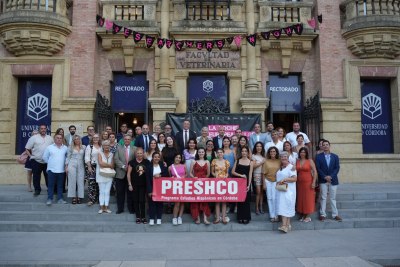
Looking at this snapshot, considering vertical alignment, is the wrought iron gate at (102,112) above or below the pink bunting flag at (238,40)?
below

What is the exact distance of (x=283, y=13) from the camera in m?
12.4

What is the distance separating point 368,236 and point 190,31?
9809 mm

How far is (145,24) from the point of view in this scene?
12.0 meters

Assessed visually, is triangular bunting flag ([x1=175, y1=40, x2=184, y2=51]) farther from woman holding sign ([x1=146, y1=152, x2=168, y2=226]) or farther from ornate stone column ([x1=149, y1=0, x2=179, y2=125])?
woman holding sign ([x1=146, y1=152, x2=168, y2=226])

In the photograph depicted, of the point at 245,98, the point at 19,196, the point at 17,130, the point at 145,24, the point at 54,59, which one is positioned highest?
the point at 145,24

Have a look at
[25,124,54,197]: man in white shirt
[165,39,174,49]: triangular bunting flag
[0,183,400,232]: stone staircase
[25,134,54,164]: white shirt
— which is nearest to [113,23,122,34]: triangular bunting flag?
[165,39,174,49]: triangular bunting flag

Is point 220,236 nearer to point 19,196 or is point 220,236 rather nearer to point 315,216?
point 315,216

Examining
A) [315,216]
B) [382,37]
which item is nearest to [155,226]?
[315,216]

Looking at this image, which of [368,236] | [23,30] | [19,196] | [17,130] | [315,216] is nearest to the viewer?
[368,236]

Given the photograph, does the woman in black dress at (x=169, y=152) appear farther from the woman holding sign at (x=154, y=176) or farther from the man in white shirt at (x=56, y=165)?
the man in white shirt at (x=56, y=165)

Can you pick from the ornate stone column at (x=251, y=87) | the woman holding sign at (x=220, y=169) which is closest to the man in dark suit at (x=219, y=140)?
the woman holding sign at (x=220, y=169)

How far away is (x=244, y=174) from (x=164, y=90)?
241 inches

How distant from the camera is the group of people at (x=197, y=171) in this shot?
710cm

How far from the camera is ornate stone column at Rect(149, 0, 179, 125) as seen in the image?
11.5m
